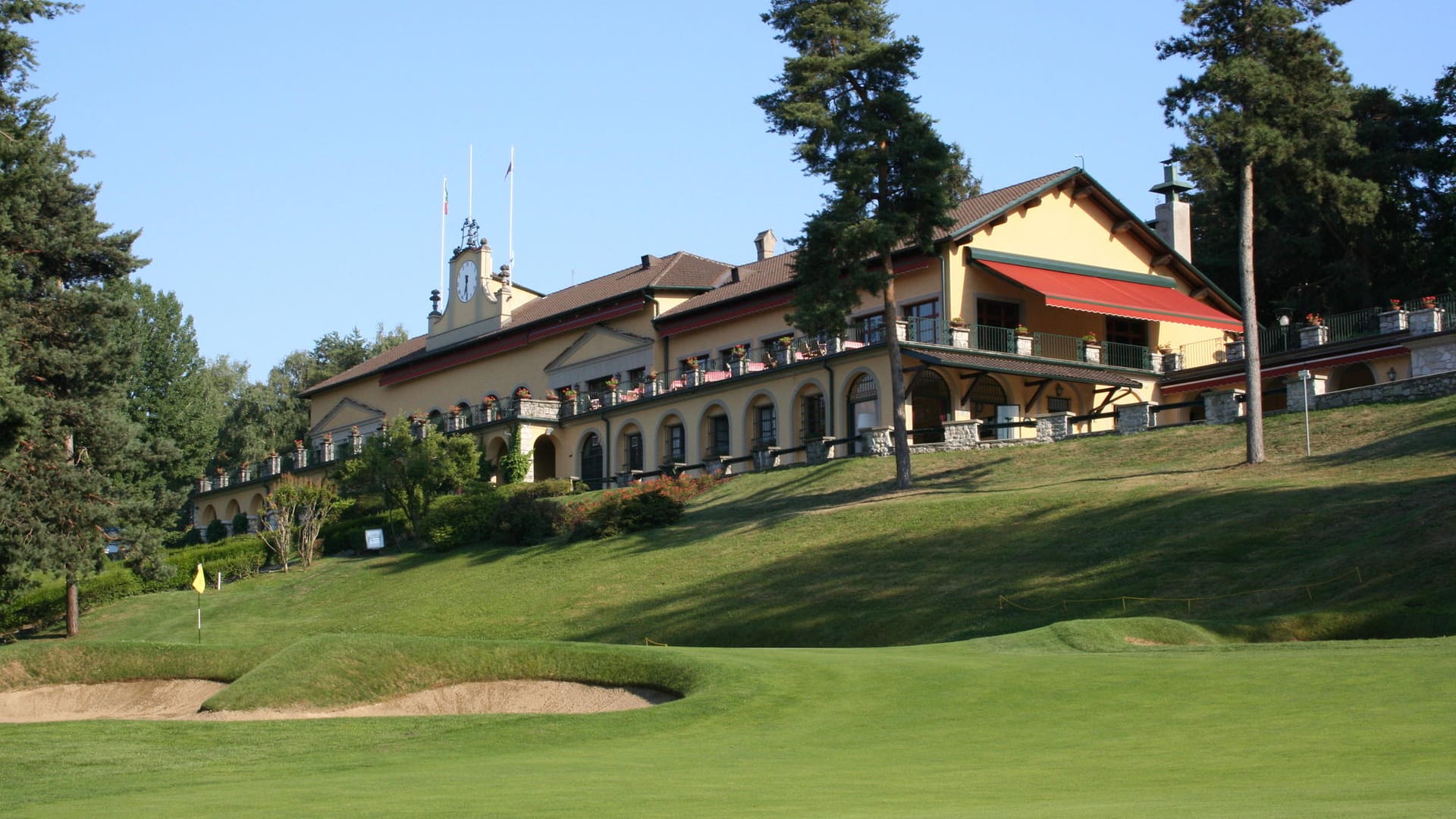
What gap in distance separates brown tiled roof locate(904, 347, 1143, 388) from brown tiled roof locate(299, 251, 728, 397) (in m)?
17.7

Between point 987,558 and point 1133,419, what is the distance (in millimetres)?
11469

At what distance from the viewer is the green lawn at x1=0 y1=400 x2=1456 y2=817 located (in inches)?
455

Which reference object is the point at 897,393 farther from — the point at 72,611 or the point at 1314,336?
the point at 72,611

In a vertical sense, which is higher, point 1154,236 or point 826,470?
point 1154,236

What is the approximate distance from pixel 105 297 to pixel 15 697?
16209mm

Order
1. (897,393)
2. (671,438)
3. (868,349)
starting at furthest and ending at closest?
(671,438) → (868,349) → (897,393)

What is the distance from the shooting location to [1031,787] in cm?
1111

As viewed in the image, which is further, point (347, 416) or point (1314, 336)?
point (347, 416)

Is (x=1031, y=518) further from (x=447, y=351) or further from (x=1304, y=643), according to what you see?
(x=447, y=351)

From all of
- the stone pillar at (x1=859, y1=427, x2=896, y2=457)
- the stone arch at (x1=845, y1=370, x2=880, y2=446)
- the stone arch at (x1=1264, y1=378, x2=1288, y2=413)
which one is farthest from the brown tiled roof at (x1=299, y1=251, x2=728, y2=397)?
the stone arch at (x1=1264, y1=378, x2=1288, y2=413)

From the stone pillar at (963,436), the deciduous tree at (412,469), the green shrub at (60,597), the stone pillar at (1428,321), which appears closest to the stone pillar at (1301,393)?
the stone pillar at (1428,321)

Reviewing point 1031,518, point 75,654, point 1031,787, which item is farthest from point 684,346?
point 1031,787

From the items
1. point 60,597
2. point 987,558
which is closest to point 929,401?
point 987,558

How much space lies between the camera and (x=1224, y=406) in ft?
125
